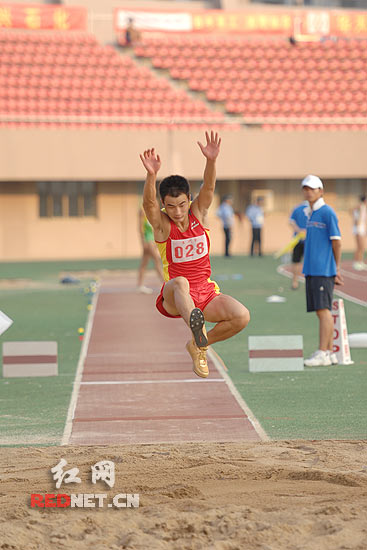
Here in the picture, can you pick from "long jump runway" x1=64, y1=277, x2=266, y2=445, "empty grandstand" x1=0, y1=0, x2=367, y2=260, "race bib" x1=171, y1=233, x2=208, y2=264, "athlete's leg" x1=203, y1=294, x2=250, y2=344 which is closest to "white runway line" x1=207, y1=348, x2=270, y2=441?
"long jump runway" x1=64, y1=277, x2=266, y2=445

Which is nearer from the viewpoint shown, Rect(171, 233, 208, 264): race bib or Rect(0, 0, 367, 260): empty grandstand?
Rect(171, 233, 208, 264): race bib

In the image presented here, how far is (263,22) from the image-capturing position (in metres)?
37.7

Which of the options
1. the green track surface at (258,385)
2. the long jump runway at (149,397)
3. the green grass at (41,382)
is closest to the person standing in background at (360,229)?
the green track surface at (258,385)

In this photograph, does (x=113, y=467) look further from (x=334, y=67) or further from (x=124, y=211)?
(x=334, y=67)

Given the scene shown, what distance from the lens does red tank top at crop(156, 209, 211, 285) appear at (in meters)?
7.61

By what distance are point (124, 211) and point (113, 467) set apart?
28858 millimetres

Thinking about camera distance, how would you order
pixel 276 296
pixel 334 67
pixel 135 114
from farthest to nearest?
1. pixel 334 67
2. pixel 135 114
3. pixel 276 296

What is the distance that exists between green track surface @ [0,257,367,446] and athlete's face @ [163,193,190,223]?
6.54 ft

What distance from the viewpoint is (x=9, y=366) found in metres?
10.7

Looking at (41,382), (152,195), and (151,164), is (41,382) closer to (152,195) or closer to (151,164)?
(152,195)

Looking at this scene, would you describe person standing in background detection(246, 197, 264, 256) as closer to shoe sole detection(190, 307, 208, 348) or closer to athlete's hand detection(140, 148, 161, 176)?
athlete's hand detection(140, 148, 161, 176)

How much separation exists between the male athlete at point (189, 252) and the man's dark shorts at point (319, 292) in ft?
11.0

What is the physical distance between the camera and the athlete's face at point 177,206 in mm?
7434

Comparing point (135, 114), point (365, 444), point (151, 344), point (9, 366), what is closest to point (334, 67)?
point (135, 114)
